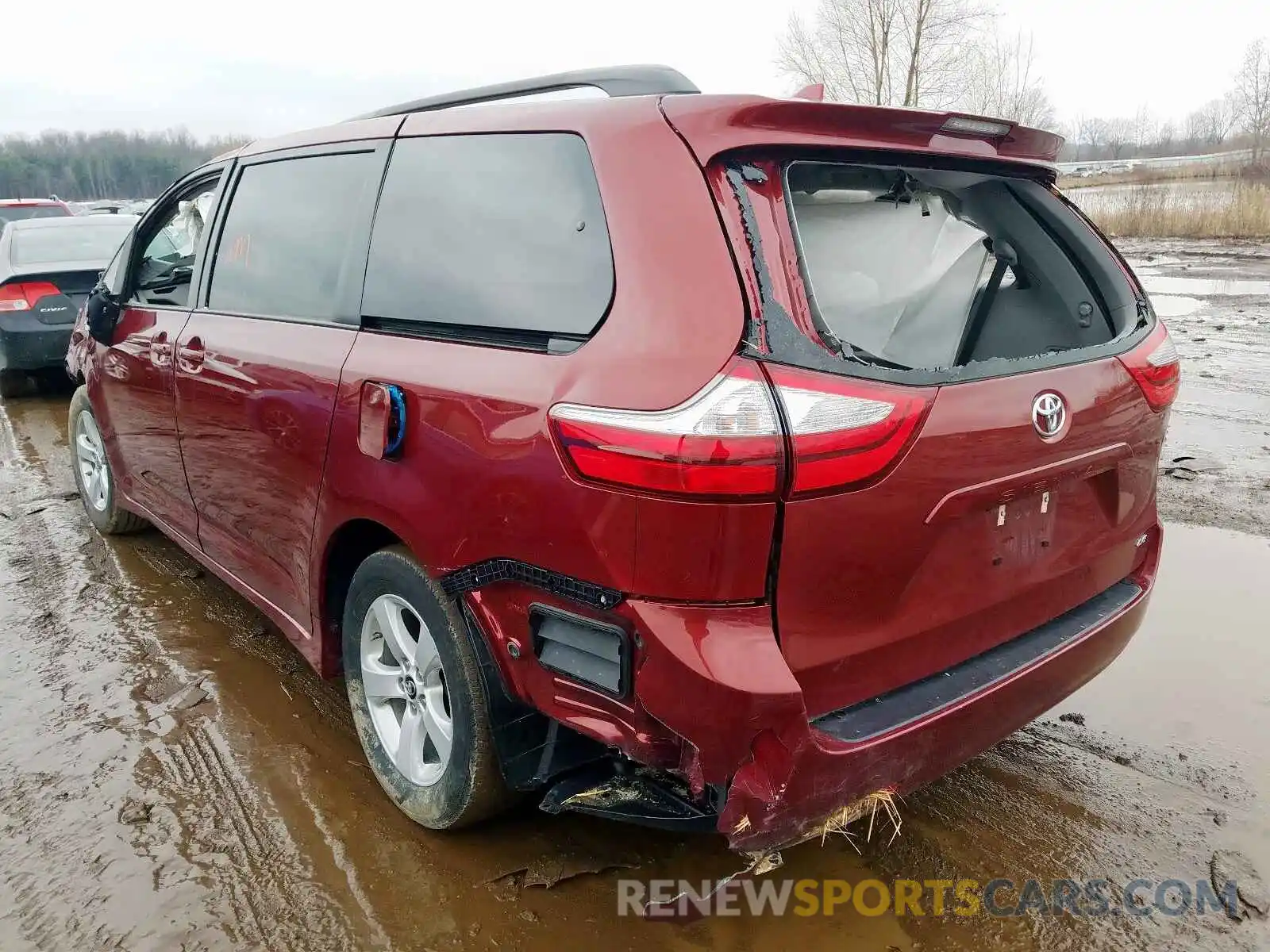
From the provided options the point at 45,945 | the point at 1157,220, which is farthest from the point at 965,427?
the point at 1157,220

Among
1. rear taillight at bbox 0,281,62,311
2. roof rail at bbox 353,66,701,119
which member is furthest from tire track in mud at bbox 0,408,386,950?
rear taillight at bbox 0,281,62,311

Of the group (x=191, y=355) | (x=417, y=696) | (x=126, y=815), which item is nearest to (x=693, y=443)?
(x=417, y=696)

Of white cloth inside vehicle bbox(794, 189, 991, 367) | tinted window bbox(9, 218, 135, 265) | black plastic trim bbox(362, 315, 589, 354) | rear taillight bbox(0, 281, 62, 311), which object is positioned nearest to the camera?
black plastic trim bbox(362, 315, 589, 354)

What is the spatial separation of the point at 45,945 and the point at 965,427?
7.86 feet

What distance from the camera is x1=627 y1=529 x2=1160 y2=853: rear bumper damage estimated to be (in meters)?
1.68

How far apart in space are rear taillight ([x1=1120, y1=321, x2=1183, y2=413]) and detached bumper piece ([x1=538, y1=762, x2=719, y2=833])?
1490 mm

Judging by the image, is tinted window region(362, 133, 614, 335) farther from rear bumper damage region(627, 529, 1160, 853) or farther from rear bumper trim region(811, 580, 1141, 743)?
rear bumper trim region(811, 580, 1141, 743)

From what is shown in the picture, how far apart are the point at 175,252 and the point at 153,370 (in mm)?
1206

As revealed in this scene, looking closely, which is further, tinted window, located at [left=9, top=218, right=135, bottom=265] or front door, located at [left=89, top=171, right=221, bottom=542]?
tinted window, located at [left=9, top=218, right=135, bottom=265]

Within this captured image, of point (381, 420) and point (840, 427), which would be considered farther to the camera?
point (381, 420)

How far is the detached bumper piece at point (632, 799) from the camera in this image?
1.83 m

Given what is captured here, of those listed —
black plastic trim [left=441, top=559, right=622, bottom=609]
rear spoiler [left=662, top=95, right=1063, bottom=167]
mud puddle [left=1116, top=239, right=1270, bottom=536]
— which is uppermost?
rear spoiler [left=662, top=95, right=1063, bottom=167]

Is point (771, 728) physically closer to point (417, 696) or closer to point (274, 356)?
point (417, 696)

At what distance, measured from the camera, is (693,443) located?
5.37 feet
